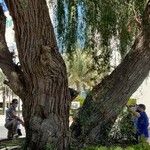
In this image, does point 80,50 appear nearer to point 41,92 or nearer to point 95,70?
point 95,70

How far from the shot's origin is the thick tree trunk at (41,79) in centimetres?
888

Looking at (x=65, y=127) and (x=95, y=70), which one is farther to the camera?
(x=95, y=70)

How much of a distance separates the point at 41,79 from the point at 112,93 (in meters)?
1.92

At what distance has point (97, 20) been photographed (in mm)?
10109

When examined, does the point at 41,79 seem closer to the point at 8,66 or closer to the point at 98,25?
the point at 8,66

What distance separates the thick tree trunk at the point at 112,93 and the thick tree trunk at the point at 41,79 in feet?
4.43

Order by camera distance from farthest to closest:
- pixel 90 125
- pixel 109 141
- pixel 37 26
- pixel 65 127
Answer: pixel 109 141, pixel 90 125, pixel 65 127, pixel 37 26

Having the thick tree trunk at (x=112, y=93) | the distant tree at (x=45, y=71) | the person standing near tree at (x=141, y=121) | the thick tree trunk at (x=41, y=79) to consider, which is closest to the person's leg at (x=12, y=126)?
the person standing near tree at (x=141, y=121)

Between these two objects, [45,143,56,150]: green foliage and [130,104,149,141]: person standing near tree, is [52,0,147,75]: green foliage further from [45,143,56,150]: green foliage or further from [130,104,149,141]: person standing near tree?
[130,104,149,141]: person standing near tree

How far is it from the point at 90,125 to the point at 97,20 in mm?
2248

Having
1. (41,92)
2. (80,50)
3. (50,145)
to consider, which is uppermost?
(80,50)

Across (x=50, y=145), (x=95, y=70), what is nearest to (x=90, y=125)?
(x=95, y=70)

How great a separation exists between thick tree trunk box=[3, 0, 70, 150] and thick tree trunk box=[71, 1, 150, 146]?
1.35 meters

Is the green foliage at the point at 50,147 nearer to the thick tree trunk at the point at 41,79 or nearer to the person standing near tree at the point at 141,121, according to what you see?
the thick tree trunk at the point at 41,79
